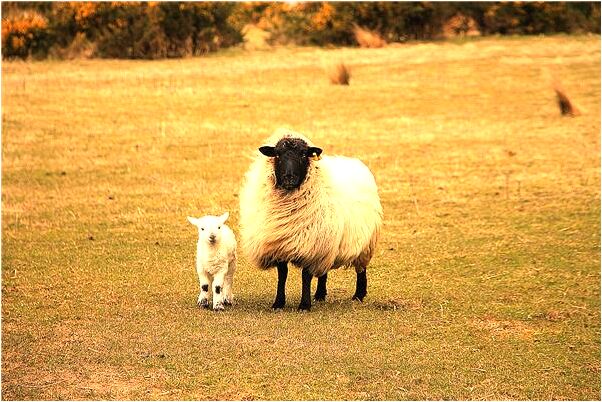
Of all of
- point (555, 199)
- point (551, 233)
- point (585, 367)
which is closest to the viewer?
point (585, 367)

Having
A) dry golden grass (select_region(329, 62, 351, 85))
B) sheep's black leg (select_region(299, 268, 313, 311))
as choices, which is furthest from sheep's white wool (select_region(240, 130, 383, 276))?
dry golden grass (select_region(329, 62, 351, 85))

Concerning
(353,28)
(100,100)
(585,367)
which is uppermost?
(353,28)

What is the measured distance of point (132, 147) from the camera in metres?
20.0

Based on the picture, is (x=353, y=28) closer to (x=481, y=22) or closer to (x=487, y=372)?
(x=481, y=22)

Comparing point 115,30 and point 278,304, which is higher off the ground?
point 115,30

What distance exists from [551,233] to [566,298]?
11.2ft

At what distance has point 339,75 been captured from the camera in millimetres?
26828

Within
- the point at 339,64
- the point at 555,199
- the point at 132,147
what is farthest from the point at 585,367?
the point at 339,64

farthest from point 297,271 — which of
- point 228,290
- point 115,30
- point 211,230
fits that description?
point 115,30

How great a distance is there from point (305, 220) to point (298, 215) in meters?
0.08

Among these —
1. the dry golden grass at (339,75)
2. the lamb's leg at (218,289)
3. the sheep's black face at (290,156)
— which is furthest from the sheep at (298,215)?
the dry golden grass at (339,75)

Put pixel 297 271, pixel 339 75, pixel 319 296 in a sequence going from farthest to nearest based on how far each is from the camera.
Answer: pixel 339 75 < pixel 297 271 < pixel 319 296

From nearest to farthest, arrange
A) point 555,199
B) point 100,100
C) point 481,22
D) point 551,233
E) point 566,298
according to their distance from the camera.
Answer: point 566,298, point 551,233, point 555,199, point 100,100, point 481,22

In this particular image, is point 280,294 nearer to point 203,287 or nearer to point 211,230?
point 203,287
